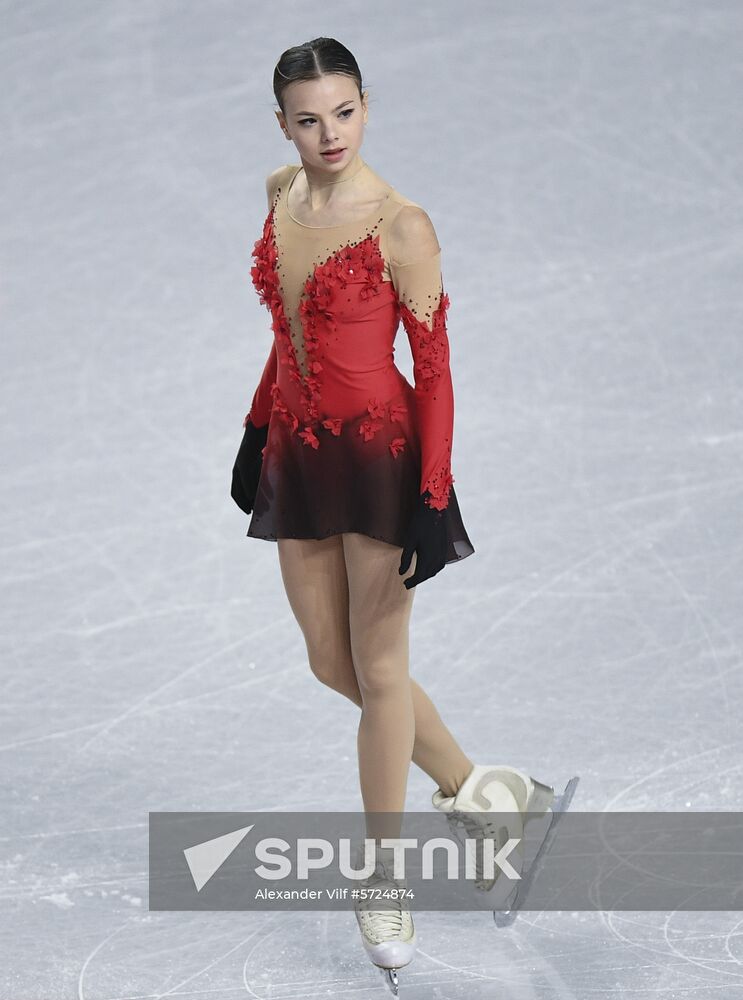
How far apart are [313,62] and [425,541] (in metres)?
1.02

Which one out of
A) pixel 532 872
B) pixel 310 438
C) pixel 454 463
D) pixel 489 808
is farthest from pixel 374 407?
pixel 454 463

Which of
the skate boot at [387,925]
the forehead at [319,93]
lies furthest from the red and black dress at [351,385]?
the skate boot at [387,925]

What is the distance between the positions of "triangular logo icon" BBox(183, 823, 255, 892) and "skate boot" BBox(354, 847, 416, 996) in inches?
19.2

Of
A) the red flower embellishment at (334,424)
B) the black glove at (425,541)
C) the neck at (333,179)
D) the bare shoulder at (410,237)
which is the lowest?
the black glove at (425,541)

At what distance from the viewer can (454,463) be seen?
5855 mm

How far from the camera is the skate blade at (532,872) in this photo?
3.84 meters

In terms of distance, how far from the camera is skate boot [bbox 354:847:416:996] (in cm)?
357

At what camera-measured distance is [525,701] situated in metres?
4.71

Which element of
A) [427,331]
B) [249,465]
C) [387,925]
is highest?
[427,331]

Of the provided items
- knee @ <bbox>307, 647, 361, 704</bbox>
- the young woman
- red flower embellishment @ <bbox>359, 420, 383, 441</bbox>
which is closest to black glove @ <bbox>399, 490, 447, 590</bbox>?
the young woman

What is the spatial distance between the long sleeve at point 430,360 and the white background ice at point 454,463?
1192 millimetres

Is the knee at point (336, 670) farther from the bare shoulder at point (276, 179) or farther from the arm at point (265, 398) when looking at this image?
the bare shoulder at point (276, 179)

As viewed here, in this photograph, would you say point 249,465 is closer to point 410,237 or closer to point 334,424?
point 334,424

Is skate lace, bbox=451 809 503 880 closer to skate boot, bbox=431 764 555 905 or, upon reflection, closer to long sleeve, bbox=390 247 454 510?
skate boot, bbox=431 764 555 905
